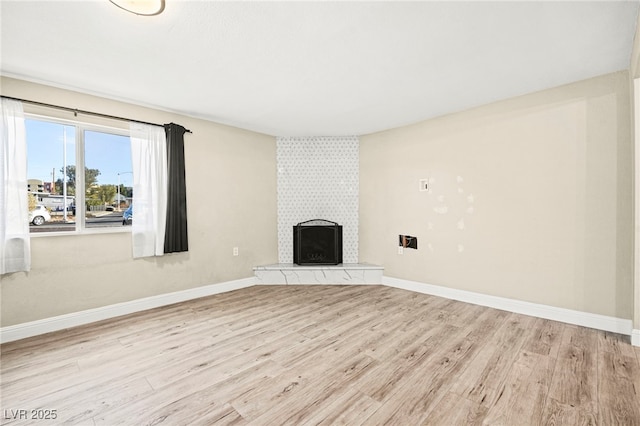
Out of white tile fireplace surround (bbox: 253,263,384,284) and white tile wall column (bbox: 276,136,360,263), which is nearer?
white tile fireplace surround (bbox: 253,263,384,284)

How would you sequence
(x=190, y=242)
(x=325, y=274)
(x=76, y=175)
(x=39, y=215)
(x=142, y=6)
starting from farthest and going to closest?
(x=325, y=274) → (x=190, y=242) → (x=76, y=175) → (x=39, y=215) → (x=142, y=6)

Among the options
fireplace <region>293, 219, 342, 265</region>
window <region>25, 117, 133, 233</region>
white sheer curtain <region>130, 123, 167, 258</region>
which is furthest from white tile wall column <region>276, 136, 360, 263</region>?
window <region>25, 117, 133, 233</region>

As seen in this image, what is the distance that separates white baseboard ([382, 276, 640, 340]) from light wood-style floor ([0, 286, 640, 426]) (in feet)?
0.40

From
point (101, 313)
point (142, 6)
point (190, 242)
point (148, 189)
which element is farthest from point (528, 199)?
point (101, 313)

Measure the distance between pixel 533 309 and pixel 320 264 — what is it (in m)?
2.85

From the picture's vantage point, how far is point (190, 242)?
388cm

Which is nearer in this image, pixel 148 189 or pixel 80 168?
pixel 80 168

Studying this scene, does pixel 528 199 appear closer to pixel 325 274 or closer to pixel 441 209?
pixel 441 209

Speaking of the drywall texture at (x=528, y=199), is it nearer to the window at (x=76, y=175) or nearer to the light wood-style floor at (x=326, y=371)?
the light wood-style floor at (x=326, y=371)

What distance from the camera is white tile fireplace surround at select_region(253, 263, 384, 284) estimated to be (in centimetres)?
455

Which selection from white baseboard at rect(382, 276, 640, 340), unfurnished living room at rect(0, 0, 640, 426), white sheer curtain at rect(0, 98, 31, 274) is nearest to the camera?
unfurnished living room at rect(0, 0, 640, 426)

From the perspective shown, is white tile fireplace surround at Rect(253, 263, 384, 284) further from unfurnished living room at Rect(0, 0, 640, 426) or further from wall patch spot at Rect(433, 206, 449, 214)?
wall patch spot at Rect(433, 206, 449, 214)

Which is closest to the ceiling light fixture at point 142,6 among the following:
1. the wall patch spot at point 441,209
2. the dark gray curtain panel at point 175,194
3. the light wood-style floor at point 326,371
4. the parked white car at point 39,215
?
the dark gray curtain panel at point 175,194

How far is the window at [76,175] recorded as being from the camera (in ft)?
9.34
